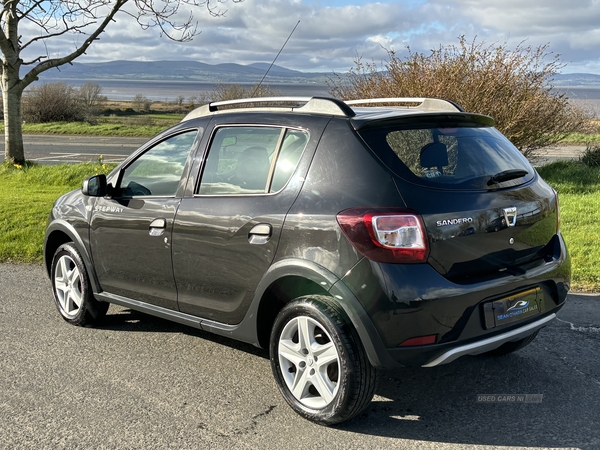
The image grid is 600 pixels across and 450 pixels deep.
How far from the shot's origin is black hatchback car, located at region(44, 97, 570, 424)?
331 cm

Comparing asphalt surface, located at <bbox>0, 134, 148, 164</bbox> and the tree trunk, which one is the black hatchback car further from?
asphalt surface, located at <bbox>0, 134, 148, 164</bbox>

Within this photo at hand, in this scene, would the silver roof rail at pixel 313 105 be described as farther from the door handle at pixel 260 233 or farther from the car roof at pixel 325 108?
the door handle at pixel 260 233

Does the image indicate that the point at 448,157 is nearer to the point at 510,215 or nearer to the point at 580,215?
the point at 510,215

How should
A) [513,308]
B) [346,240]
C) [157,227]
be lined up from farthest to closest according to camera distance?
[157,227] < [513,308] < [346,240]

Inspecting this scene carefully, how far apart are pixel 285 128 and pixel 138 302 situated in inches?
70.1

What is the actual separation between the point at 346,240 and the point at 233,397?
1.30m

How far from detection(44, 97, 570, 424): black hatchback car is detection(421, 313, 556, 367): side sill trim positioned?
10 mm

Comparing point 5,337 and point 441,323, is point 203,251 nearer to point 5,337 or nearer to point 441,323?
point 441,323

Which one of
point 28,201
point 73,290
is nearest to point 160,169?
point 73,290

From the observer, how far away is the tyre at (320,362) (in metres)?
3.40

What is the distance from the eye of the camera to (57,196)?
11.5 metres

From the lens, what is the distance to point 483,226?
11.5ft

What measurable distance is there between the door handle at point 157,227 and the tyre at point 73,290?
40.6 inches

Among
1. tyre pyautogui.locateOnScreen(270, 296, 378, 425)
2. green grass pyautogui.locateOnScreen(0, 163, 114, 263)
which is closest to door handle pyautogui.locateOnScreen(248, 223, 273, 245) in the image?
tyre pyautogui.locateOnScreen(270, 296, 378, 425)
